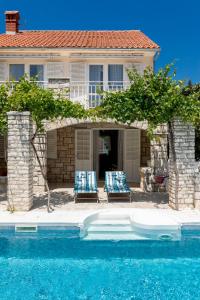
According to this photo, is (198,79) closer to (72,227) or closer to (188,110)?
(188,110)

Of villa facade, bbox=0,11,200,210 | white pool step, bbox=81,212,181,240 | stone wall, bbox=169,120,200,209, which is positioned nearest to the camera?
white pool step, bbox=81,212,181,240

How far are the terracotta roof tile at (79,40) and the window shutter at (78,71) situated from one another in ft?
3.19

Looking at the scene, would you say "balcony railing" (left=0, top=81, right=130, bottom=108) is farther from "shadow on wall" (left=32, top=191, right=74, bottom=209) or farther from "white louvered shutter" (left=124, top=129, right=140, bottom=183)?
"shadow on wall" (left=32, top=191, right=74, bottom=209)

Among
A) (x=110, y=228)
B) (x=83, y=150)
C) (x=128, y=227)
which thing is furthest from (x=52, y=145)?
(x=128, y=227)

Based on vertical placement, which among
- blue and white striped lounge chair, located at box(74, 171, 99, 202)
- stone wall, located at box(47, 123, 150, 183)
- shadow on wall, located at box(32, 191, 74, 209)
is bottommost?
shadow on wall, located at box(32, 191, 74, 209)

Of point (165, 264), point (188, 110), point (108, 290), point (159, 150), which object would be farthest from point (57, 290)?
point (159, 150)

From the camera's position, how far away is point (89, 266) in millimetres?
7672

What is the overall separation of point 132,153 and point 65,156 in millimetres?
3853

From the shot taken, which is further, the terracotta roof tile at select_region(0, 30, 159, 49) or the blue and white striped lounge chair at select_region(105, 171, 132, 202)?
the terracotta roof tile at select_region(0, 30, 159, 49)

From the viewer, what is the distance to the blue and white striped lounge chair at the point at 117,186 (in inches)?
518

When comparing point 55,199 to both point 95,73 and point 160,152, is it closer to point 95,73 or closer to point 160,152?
point 160,152

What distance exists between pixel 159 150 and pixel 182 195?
423 cm

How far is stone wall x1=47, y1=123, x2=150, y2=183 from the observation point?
62.2ft

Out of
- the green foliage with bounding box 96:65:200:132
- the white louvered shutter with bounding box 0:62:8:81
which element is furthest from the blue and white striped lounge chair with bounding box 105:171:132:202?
the white louvered shutter with bounding box 0:62:8:81
